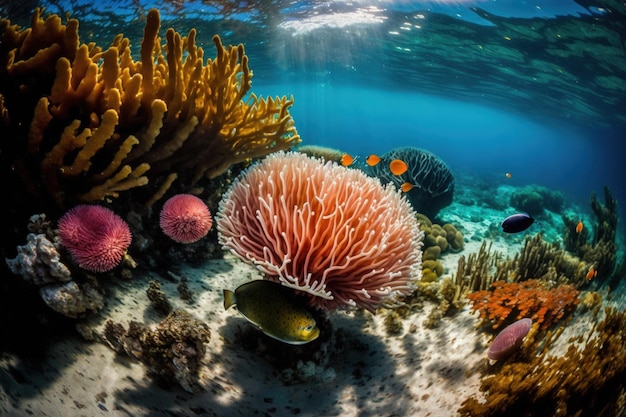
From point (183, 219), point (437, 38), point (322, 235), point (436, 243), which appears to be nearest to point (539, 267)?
point (436, 243)

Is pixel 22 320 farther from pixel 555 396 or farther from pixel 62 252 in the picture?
pixel 555 396

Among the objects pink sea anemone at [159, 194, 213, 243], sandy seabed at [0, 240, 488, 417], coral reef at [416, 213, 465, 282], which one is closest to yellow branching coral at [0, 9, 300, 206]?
pink sea anemone at [159, 194, 213, 243]

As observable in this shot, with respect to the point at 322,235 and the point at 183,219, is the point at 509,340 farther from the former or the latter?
the point at 183,219

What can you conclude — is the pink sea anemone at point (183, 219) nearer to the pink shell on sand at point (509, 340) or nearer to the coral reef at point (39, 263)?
the coral reef at point (39, 263)

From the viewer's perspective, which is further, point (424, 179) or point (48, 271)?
point (424, 179)

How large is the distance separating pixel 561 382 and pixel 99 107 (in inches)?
176

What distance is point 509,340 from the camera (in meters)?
2.63

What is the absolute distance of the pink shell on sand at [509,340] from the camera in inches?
104

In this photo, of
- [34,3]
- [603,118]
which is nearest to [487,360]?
[34,3]

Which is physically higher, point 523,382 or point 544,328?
point 523,382

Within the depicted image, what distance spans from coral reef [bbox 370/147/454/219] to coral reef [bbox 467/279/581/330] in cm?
519

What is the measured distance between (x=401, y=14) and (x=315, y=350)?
19893mm

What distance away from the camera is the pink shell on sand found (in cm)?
264

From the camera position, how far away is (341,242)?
256cm
